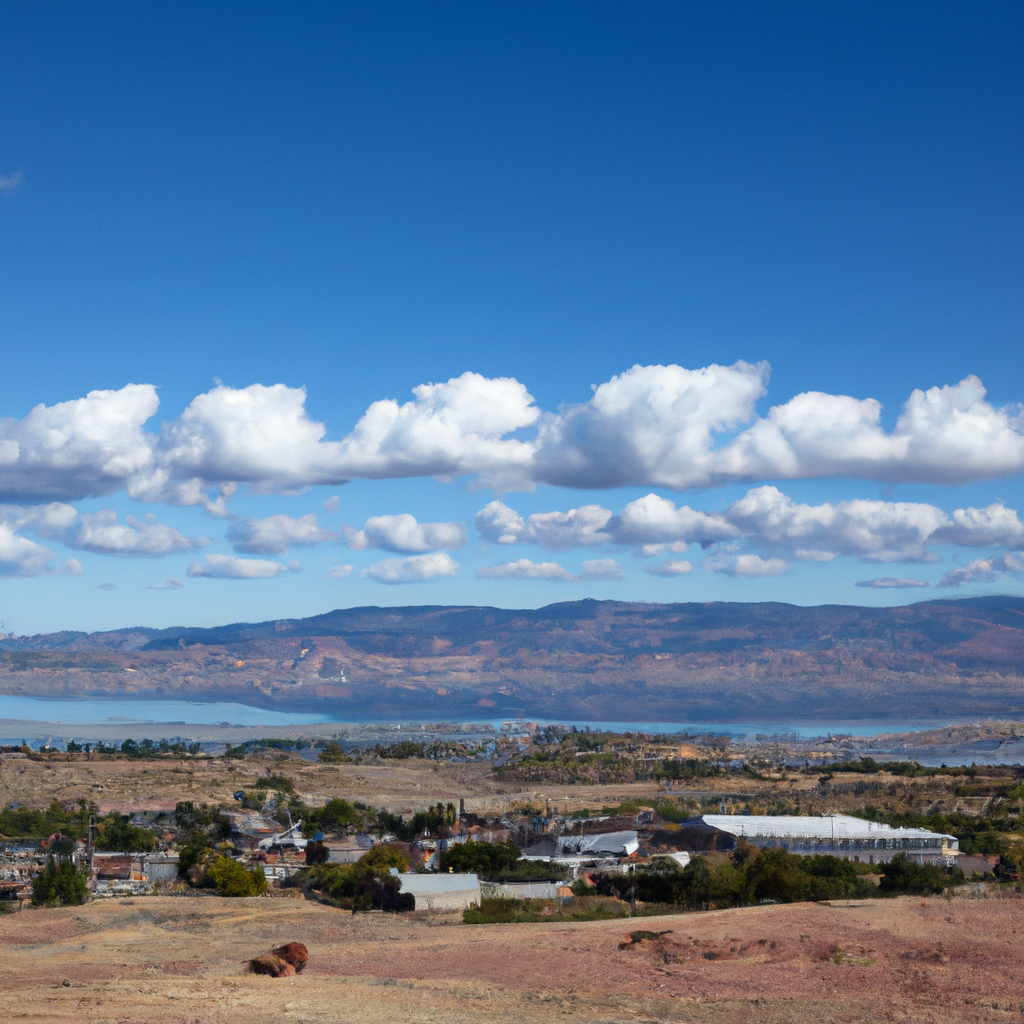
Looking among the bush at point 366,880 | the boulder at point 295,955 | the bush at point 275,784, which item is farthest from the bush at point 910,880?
the bush at point 275,784

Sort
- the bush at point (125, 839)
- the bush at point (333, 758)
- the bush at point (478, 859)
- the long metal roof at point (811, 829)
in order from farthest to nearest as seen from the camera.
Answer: the bush at point (333, 758) → the bush at point (125, 839) → the long metal roof at point (811, 829) → the bush at point (478, 859)

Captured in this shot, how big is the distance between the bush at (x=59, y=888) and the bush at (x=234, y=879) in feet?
13.6

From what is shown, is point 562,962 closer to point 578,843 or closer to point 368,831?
point 578,843

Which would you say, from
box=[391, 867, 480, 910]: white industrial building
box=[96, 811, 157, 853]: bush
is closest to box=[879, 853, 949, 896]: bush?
box=[391, 867, 480, 910]: white industrial building

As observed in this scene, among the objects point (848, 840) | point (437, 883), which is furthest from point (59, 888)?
point (848, 840)

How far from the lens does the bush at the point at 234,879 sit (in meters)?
36.2

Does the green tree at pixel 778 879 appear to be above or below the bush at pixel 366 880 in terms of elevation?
above

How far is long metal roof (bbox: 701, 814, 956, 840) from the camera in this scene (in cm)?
4419

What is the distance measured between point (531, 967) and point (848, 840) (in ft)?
76.6

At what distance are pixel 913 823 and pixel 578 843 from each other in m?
16.8

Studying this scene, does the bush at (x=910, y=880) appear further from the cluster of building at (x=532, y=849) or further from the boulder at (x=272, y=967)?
the boulder at (x=272, y=967)

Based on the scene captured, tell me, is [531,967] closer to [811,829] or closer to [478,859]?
[478,859]

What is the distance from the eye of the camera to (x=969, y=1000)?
20328mm

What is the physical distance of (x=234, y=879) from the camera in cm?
3644
